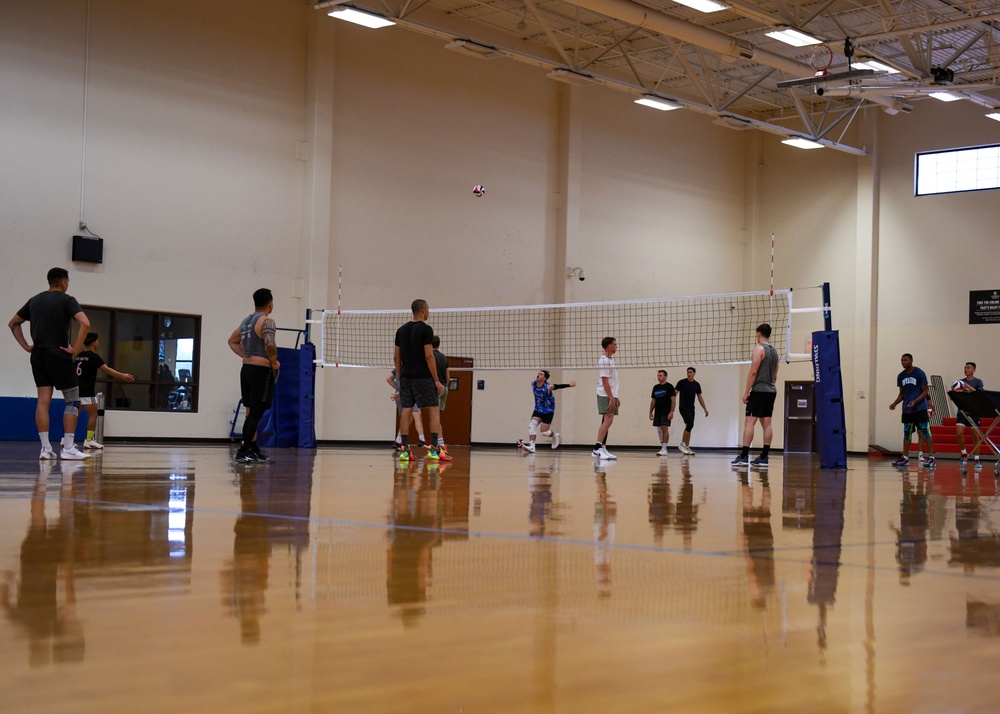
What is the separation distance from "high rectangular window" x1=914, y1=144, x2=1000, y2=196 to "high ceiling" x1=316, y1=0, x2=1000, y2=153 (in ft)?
3.18

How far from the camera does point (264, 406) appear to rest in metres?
9.38

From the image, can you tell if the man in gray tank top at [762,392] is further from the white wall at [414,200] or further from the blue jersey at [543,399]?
the white wall at [414,200]

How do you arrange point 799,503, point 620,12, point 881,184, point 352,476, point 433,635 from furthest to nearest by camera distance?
point 881,184, point 620,12, point 352,476, point 799,503, point 433,635

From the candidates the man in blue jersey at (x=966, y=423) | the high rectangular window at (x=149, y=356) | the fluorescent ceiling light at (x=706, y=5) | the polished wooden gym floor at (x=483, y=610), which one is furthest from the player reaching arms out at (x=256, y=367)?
the high rectangular window at (x=149, y=356)

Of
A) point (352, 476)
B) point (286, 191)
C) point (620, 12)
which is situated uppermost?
point (620, 12)

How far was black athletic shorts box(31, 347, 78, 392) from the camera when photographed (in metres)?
8.76

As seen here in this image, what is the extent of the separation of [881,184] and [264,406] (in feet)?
60.9

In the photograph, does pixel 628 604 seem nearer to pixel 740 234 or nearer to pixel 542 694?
pixel 542 694

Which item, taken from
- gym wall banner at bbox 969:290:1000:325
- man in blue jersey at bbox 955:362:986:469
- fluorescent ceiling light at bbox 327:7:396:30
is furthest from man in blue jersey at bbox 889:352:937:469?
fluorescent ceiling light at bbox 327:7:396:30

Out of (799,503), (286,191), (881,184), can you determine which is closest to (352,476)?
(799,503)

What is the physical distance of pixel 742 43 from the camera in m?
17.0

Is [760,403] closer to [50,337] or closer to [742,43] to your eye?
[742,43]

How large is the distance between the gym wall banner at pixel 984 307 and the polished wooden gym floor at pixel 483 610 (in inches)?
747

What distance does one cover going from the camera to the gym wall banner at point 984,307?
2180cm
